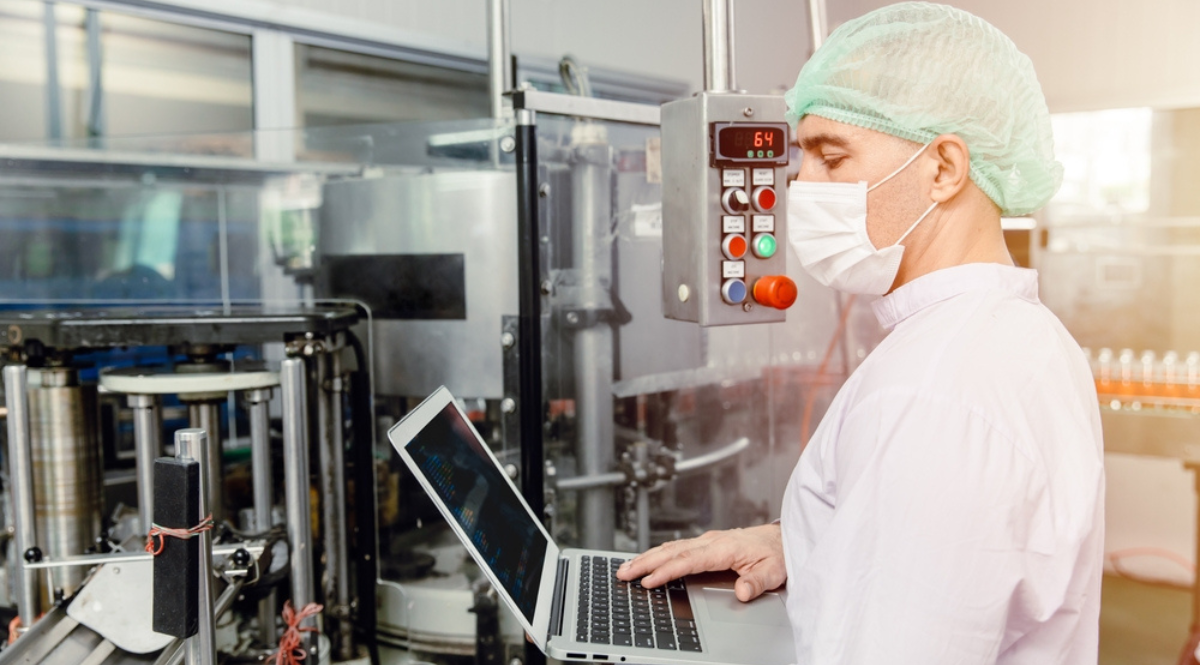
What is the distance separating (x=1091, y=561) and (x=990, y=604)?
0.15 metres

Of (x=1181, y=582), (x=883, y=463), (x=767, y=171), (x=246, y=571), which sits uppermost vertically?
(x=767, y=171)

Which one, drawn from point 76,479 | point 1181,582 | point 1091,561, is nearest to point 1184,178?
point 1181,582

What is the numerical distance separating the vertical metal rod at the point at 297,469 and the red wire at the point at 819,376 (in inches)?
42.3

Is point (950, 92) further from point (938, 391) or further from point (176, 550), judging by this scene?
point (176, 550)

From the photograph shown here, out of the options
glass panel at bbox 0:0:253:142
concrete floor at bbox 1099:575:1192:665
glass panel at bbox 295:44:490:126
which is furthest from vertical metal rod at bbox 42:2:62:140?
concrete floor at bbox 1099:575:1192:665

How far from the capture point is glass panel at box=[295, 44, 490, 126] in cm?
244

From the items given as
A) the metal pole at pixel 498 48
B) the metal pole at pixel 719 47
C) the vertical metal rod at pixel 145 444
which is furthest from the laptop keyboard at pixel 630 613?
the metal pole at pixel 498 48

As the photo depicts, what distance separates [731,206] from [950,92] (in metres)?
0.35

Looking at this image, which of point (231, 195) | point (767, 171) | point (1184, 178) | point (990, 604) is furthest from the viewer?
point (1184, 178)

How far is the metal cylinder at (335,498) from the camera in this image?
155 cm

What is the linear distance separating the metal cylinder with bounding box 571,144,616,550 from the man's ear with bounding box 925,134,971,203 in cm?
77

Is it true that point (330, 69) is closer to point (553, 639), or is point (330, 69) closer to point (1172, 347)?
point (553, 639)

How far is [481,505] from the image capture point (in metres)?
1.06

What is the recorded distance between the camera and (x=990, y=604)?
2.29ft
